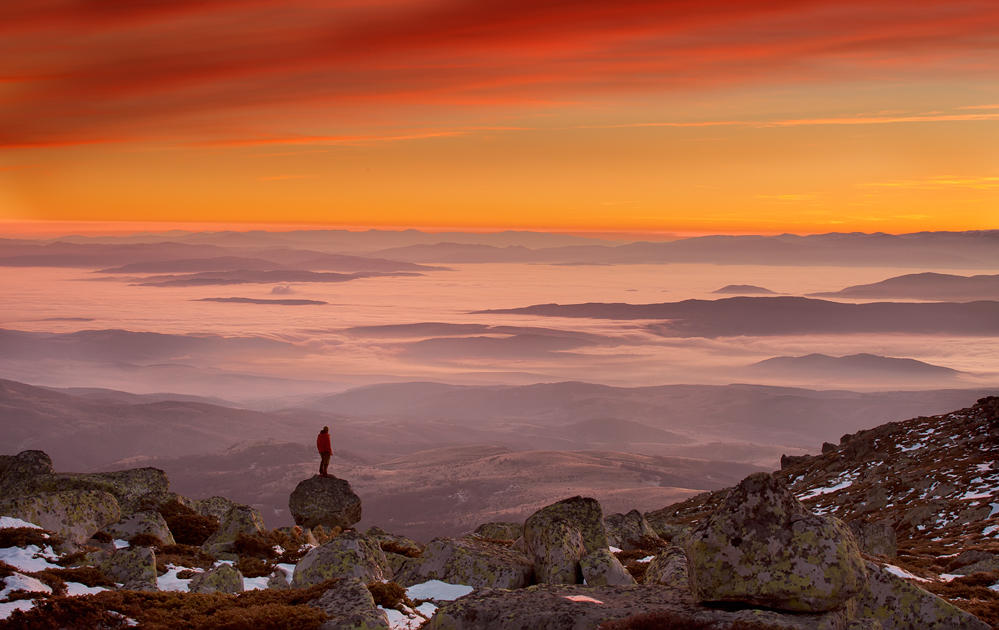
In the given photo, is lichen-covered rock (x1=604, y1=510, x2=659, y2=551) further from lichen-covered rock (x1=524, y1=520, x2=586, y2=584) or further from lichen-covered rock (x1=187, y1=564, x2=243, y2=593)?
lichen-covered rock (x1=187, y1=564, x2=243, y2=593)

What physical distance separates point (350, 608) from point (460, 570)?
21.2 ft

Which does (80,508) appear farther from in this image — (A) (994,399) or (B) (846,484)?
(A) (994,399)

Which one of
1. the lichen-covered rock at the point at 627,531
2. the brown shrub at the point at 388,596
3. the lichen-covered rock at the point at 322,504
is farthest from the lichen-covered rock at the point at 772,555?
the lichen-covered rock at the point at 322,504

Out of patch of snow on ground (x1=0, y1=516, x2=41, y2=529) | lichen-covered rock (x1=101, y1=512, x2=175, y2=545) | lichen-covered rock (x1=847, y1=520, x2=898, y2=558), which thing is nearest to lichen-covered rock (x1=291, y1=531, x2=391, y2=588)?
patch of snow on ground (x1=0, y1=516, x2=41, y2=529)

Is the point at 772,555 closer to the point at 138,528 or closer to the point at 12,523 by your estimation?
the point at 12,523

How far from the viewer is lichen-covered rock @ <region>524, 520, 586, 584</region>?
2044 centimetres

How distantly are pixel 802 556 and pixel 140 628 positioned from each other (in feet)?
39.5

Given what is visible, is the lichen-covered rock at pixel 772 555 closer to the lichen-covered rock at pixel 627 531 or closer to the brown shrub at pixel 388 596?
the brown shrub at pixel 388 596

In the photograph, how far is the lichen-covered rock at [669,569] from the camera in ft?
62.5

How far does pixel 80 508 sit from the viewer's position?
25.1m

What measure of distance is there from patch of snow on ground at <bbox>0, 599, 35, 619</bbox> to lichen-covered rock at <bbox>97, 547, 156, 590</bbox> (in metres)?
4.86

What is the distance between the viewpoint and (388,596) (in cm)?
1741

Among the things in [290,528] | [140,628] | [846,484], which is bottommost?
[846,484]

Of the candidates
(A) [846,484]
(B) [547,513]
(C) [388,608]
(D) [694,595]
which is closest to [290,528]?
(B) [547,513]
